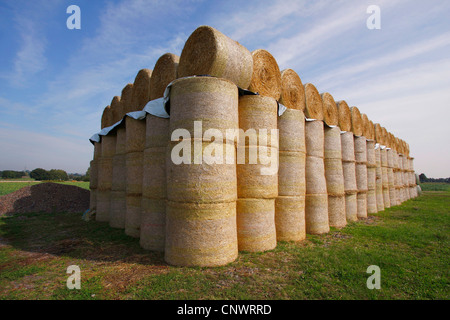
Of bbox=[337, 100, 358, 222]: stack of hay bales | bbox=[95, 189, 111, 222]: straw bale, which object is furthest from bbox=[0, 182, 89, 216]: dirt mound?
bbox=[337, 100, 358, 222]: stack of hay bales

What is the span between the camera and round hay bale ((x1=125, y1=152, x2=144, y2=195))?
24.0 feet

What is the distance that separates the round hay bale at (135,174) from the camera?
24.0 ft

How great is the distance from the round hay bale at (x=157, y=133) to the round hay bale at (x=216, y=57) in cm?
143

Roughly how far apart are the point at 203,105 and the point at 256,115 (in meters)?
1.75

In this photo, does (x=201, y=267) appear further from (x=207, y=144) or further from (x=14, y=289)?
(x=14, y=289)

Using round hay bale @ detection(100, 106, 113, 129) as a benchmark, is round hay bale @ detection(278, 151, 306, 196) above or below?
below

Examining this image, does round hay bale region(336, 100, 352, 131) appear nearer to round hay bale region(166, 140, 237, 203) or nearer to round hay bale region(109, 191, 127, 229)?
round hay bale region(166, 140, 237, 203)

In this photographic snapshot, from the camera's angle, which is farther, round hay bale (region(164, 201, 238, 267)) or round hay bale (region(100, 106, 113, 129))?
round hay bale (region(100, 106, 113, 129))

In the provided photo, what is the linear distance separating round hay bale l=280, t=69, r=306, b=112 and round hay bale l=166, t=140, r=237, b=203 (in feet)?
13.3

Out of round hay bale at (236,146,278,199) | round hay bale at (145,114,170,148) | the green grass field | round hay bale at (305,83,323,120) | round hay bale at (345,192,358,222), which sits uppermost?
round hay bale at (305,83,323,120)

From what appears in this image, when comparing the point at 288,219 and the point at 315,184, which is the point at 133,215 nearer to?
the point at 288,219

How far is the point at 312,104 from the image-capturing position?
902cm
